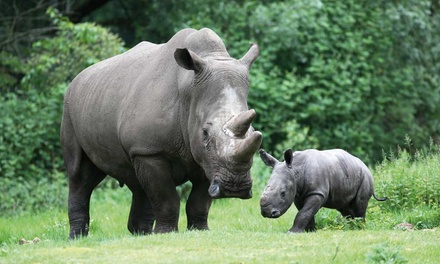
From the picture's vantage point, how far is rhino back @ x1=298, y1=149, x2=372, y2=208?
9.51m

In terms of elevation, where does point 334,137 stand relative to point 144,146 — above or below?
below

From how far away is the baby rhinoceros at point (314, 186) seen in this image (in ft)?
30.6

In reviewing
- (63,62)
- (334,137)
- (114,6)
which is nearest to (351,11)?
(334,137)

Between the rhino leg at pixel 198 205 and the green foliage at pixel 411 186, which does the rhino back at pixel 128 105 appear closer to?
the rhino leg at pixel 198 205

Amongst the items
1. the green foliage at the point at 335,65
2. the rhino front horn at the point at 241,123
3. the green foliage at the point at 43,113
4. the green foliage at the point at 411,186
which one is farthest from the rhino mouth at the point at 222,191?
the green foliage at the point at 335,65

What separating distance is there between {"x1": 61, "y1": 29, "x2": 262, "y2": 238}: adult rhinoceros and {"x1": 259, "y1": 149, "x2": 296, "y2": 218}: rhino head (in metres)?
0.57

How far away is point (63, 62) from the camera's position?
723 inches

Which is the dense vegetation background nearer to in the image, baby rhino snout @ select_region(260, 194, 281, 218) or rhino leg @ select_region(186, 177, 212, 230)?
rhino leg @ select_region(186, 177, 212, 230)

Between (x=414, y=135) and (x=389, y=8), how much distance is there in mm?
2872

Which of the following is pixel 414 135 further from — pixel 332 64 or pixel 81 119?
pixel 81 119

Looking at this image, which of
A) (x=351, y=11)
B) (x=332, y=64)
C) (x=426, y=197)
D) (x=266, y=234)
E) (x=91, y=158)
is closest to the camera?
(x=266, y=234)

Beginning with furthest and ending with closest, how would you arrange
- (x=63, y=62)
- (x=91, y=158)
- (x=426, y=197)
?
(x=63, y=62) → (x=426, y=197) → (x=91, y=158)

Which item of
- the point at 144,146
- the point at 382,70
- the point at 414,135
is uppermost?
the point at 144,146

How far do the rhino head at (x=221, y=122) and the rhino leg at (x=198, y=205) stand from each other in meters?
0.81
